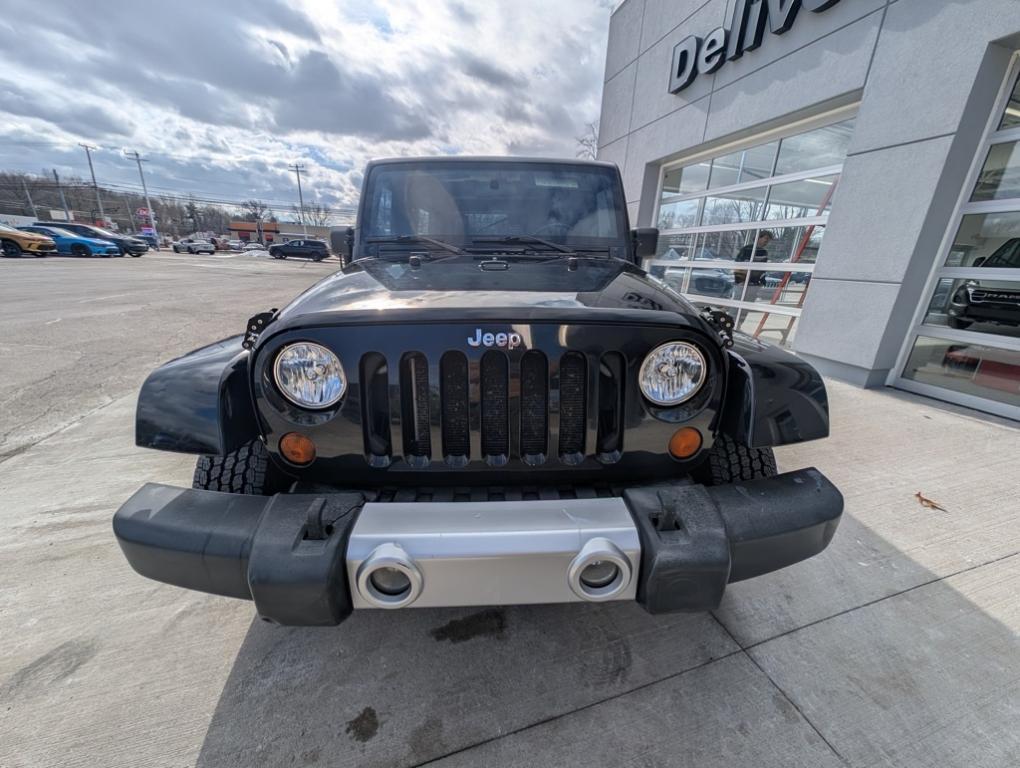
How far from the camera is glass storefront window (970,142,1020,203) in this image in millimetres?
4047

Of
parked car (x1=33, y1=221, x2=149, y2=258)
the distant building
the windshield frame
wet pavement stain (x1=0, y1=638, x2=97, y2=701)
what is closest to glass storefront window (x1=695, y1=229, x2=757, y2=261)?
the windshield frame

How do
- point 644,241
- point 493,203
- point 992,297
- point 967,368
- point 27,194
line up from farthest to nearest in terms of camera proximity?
point 27,194, point 967,368, point 992,297, point 644,241, point 493,203

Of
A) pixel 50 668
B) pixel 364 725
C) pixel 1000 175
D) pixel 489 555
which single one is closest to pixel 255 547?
pixel 489 555

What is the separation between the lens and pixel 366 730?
1409 mm

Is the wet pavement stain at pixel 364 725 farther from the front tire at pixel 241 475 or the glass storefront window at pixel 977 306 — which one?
the glass storefront window at pixel 977 306

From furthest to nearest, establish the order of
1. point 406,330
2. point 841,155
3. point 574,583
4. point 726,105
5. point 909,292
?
1. point 726,105
2. point 841,155
3. point 909,292
4. point 406,330
5. point 574,583

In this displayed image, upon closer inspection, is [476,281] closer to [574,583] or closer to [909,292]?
[574,583]

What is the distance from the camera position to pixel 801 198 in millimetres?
5957

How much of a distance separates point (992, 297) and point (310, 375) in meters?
6.00

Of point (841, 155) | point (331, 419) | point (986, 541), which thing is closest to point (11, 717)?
point (331, 419)

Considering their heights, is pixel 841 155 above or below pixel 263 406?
above

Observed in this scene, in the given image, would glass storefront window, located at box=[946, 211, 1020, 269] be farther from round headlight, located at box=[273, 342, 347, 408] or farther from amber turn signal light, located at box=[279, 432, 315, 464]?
amber turn signal light, located at box=[279, 432, 315, 464]

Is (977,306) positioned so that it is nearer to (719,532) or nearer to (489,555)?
(719,532)

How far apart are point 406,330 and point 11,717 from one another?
5.89 ft
